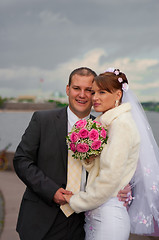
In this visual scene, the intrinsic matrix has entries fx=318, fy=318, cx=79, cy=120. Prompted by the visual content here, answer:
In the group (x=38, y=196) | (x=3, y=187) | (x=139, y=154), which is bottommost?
(x=3, y=187)

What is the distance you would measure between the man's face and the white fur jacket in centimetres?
51

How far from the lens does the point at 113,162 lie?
2.46 metres

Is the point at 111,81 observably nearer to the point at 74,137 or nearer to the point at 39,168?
the point at 74,137

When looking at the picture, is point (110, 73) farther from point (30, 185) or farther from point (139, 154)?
point (30, 185)

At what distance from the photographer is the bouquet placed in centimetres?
260

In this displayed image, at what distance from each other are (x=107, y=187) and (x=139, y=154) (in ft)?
1.71

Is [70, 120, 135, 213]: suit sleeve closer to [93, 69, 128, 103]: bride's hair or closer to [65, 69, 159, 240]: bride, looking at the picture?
[65, 69, 159, 240]: bride

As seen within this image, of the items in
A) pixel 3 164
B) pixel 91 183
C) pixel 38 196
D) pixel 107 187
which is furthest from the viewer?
pixel 3 164

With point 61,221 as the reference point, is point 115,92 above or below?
Result: above

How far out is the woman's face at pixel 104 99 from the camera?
2.76 meters

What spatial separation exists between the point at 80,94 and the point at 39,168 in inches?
32.9

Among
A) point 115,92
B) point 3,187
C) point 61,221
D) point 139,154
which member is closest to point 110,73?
point 115,92

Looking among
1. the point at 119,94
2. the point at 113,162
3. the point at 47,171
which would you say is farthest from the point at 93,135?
the point at 47,171

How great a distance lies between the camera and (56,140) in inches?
124
